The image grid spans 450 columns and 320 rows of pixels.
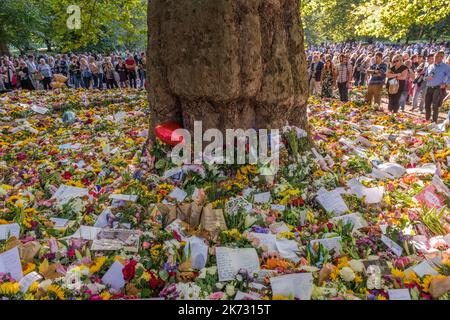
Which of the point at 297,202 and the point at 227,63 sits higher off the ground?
the point at 227,63

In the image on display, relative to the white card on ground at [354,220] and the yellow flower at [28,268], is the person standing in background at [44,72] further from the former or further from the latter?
the white card on ground at [354,220]

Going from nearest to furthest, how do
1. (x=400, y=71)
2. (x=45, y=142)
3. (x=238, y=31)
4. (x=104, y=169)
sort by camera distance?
1. (x=238, y=31)
2. (x=104, y=169)
3. (x=45, y=142)
4. (x=400, y=71)

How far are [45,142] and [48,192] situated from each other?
2.96 metres

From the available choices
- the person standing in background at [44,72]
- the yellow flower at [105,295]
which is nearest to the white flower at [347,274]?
the yellow flower at [105,295]

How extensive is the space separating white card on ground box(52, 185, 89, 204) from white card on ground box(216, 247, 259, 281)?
7.41 ft

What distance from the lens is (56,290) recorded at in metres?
2.87

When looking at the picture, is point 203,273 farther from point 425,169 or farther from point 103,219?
point 425,169

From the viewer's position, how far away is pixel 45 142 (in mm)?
7344

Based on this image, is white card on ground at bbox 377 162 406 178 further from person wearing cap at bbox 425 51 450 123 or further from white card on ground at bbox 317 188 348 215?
person wearing cap at bbox 425 51 450 123

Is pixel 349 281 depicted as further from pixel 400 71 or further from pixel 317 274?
pixel 400 71

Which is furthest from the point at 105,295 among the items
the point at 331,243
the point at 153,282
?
the point at 331,243

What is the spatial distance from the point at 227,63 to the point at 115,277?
2.71 m

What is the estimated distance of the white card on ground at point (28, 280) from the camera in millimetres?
2972
